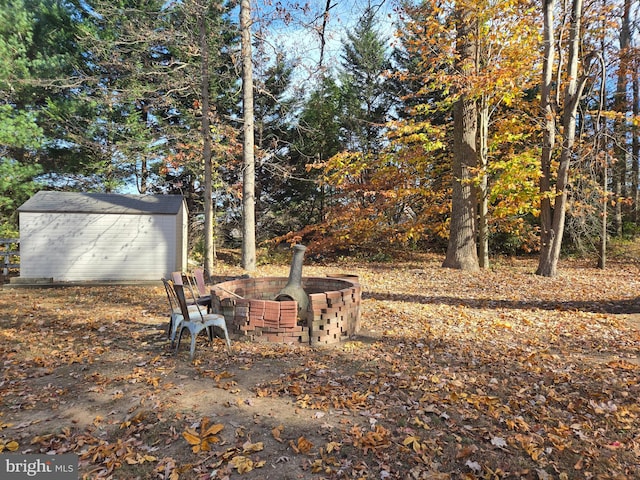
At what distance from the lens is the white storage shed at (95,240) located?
11.1 meters

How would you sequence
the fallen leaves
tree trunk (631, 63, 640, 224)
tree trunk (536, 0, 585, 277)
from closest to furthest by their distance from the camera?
the fallen leaves
tree trunk (536, 0, 585, 277)
tree trunk (631, 63, 640, 224)

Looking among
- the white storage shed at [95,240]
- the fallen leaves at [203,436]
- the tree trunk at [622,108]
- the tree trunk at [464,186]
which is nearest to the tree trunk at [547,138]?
the tree trunk at [464,186]

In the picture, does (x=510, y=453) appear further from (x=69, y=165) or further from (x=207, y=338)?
(x=69, y=165)

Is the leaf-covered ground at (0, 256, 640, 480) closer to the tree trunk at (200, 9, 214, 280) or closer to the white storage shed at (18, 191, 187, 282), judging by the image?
the tree trunk at (200, 9, 214, 280)

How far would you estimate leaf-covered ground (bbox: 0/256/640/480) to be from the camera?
265cm

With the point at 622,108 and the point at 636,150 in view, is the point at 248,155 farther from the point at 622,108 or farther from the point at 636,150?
the point at 636,150

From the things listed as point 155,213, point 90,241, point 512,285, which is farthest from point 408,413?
point 90,241

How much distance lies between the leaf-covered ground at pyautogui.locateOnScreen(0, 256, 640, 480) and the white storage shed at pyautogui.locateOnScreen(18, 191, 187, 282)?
4885mm

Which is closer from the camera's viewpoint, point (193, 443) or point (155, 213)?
point (193, 443)

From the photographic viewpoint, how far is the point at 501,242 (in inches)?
633

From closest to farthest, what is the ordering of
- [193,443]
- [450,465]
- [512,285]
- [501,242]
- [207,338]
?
[450,465] → [193,443] → [207,338] → [512,285] → [501,242]

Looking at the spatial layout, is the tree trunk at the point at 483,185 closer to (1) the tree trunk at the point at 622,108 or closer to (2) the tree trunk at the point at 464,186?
(2) the tree trunk at the point at 464,186

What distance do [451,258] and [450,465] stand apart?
972 cm

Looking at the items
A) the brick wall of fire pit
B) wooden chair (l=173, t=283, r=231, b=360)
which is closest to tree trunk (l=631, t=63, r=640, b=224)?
the brick wall of fire pit
